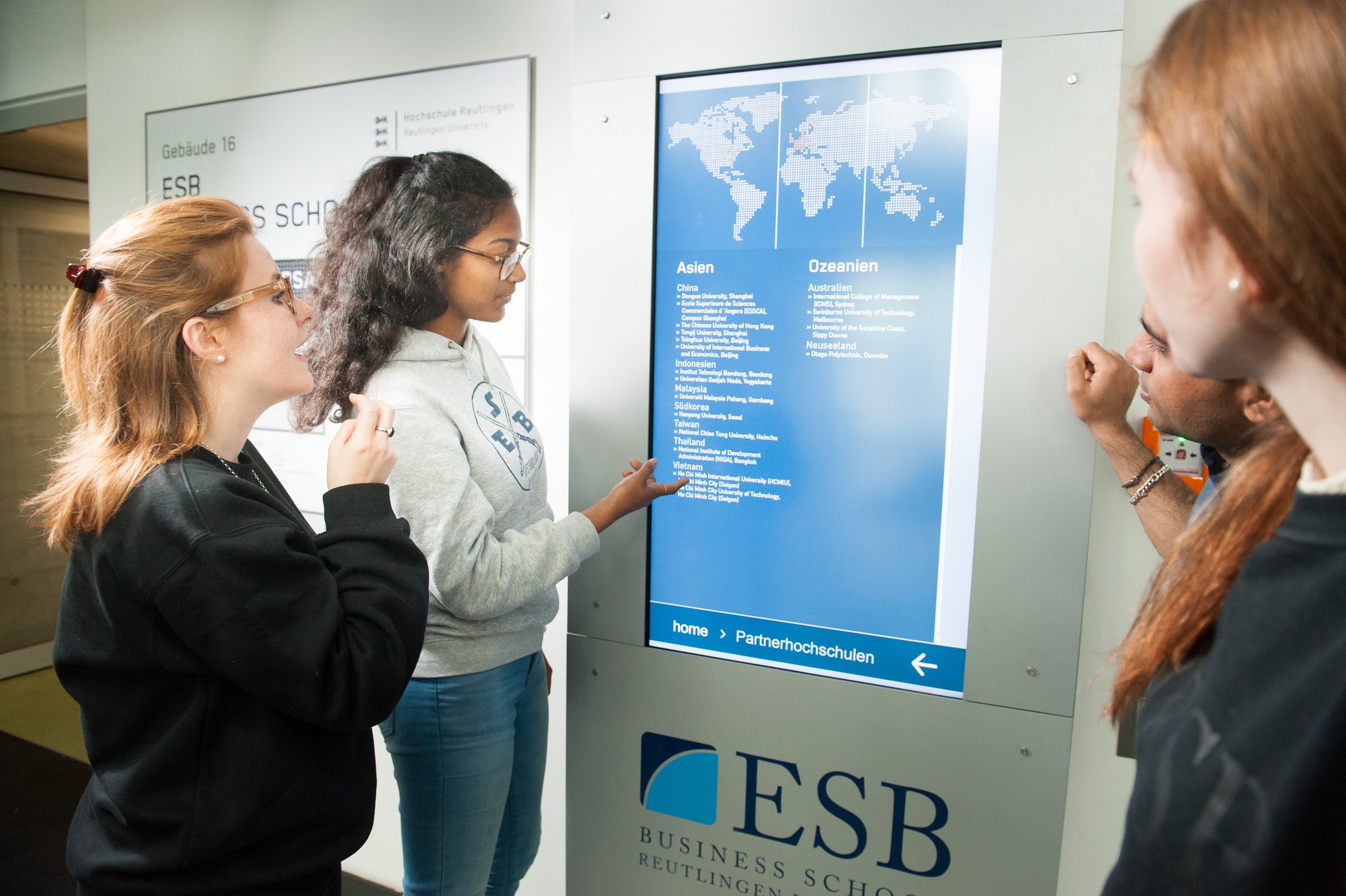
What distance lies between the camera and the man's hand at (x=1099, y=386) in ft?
4.19

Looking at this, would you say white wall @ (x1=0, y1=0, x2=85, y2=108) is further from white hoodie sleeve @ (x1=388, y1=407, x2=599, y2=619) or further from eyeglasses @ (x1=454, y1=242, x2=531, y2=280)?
white hoodie sleeve @ (x1=388, y1=407, x2=599, y2=619)

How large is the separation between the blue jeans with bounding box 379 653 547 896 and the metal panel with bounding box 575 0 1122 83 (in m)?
1.21

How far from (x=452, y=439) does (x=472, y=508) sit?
127 millimetres

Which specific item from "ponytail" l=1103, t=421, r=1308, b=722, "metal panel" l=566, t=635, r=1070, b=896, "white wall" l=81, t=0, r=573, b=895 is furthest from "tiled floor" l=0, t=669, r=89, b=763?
"ponytail" l=1103, t=421, r=1308, b=722

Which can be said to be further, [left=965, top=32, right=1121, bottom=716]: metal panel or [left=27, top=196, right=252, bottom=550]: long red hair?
[left=965, top=32, right=1121, bottom=716]: metal panel

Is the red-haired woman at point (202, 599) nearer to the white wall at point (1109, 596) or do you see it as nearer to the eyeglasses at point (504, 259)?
the eyeglasses at point (504, 259)

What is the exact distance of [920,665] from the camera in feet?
4.88

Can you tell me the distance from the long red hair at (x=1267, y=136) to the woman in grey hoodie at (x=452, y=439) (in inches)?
44.8

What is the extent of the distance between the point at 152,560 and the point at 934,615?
1221mm

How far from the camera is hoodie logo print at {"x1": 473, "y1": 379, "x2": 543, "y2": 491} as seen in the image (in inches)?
60.3

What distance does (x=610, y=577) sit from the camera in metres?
1.73

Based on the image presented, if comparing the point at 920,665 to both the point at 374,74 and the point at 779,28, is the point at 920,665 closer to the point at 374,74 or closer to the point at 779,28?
the point at 779,28

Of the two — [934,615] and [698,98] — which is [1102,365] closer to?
[934,615]

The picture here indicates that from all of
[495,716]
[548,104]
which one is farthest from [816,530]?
[548,104]
